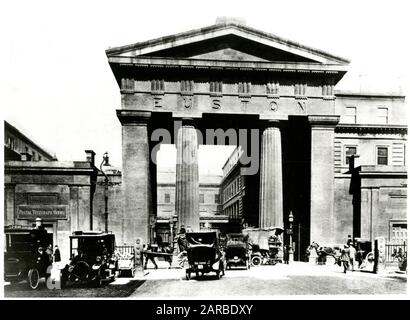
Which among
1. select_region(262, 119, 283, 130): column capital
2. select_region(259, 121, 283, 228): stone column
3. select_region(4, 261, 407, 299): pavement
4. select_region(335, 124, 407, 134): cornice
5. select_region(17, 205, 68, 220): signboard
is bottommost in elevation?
select_region(4, 261, 407, 299): pavement

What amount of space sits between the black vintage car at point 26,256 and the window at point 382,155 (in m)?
39.9

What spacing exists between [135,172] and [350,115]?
26.9 meters

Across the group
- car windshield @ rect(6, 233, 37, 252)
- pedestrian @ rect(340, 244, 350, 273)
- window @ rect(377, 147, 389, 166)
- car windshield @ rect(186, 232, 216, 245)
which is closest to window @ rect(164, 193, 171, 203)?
window @ rect(377, 147, 389, 166)

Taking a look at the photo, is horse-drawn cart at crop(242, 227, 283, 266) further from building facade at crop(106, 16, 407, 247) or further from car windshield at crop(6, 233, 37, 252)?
car windshield at crop(6, 233, 37, 252)

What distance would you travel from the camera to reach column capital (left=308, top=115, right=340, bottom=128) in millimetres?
39938

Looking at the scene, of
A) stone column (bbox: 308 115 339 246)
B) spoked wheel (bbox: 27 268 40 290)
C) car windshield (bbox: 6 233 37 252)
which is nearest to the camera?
spoked wheel (bbox: 27 268 40 290)

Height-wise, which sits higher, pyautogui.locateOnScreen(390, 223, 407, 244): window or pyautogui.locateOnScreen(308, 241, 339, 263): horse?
pyautogui.locateOnScreen(390, 223, 407, 244): window

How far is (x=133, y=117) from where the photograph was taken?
38719 millimetres

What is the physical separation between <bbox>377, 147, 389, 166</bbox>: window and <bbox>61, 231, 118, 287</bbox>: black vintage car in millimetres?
36512

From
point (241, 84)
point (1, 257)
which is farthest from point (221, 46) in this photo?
point (1, 257)

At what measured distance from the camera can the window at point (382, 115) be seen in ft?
179

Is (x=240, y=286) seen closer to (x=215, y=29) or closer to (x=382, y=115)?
(x=215, y=29)

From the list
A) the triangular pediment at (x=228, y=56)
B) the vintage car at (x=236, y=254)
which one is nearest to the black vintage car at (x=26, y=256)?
the vintage car at (x=236, y=254)
